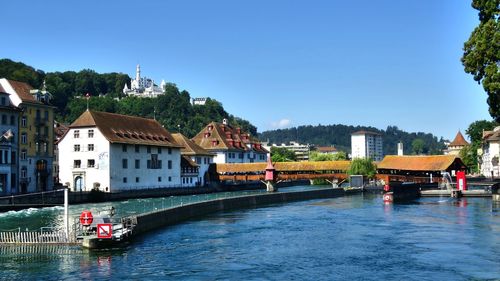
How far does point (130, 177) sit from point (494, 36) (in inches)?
2304

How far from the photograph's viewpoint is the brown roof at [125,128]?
84062mm

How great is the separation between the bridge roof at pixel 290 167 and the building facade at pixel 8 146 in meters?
53.0

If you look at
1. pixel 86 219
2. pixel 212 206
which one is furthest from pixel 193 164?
pixel 86 219

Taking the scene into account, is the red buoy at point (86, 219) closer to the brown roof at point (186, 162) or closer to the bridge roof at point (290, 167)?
the brown roof at point (186, 162)

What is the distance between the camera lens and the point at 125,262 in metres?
32.5

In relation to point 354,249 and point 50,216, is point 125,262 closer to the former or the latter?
point 354,249

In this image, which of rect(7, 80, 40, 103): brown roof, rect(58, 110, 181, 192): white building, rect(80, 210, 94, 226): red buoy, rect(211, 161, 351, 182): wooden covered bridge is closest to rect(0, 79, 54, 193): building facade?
rect(7, 80, 40, 103): brown roof

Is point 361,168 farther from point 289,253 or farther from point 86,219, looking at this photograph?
point 86,219

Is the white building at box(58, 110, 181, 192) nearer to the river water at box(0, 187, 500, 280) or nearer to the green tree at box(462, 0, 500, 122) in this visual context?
the river water at box(0, 187, 500, 280)

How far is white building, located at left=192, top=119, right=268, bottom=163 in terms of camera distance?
132 m

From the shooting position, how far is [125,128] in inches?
3538

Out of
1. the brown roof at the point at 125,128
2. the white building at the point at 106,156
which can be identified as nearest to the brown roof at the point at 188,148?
the brown roof at the point at 125,128

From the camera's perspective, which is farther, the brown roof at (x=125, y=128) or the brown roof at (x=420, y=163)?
the brown roof at (x=420, y=163)

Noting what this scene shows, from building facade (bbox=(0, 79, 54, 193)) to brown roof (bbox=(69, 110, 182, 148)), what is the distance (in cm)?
532
